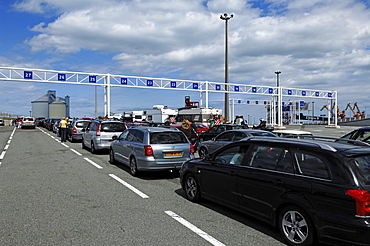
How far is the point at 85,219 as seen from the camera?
550 cm

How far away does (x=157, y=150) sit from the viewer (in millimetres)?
8867

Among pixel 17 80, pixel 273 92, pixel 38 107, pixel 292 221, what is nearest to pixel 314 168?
pixel 292 221

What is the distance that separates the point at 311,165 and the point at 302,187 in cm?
34

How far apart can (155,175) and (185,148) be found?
1.40 metres

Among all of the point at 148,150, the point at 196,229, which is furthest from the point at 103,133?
the point at 196,229

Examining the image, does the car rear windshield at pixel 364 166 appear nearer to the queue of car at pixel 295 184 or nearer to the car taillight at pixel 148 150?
the queue of car at pixel 295 184

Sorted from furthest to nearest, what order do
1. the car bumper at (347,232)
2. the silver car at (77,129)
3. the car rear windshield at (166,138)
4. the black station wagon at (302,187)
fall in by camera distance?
the silver car at (77,129) → the car rear windshield at (166,138) → the black station wagon at (302,187) → the car bumper at (347,232)

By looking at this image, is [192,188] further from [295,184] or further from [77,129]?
[77,129]

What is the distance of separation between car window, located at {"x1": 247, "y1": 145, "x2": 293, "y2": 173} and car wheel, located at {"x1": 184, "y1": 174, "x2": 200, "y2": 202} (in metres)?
1.63

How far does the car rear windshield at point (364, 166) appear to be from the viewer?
12.8ft

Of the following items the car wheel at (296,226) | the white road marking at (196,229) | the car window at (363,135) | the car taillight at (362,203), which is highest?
the car window at (363,135)

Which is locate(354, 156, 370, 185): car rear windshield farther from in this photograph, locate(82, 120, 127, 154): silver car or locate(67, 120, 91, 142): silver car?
locate(67, 120, 91, 142): silver car

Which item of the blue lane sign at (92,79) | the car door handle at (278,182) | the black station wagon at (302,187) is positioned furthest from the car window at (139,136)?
the blue lane sign at (92,79)

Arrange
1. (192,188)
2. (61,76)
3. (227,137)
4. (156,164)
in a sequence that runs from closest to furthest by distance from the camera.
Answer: (192,188) < (156,164) < (227,137) < (61,76)
